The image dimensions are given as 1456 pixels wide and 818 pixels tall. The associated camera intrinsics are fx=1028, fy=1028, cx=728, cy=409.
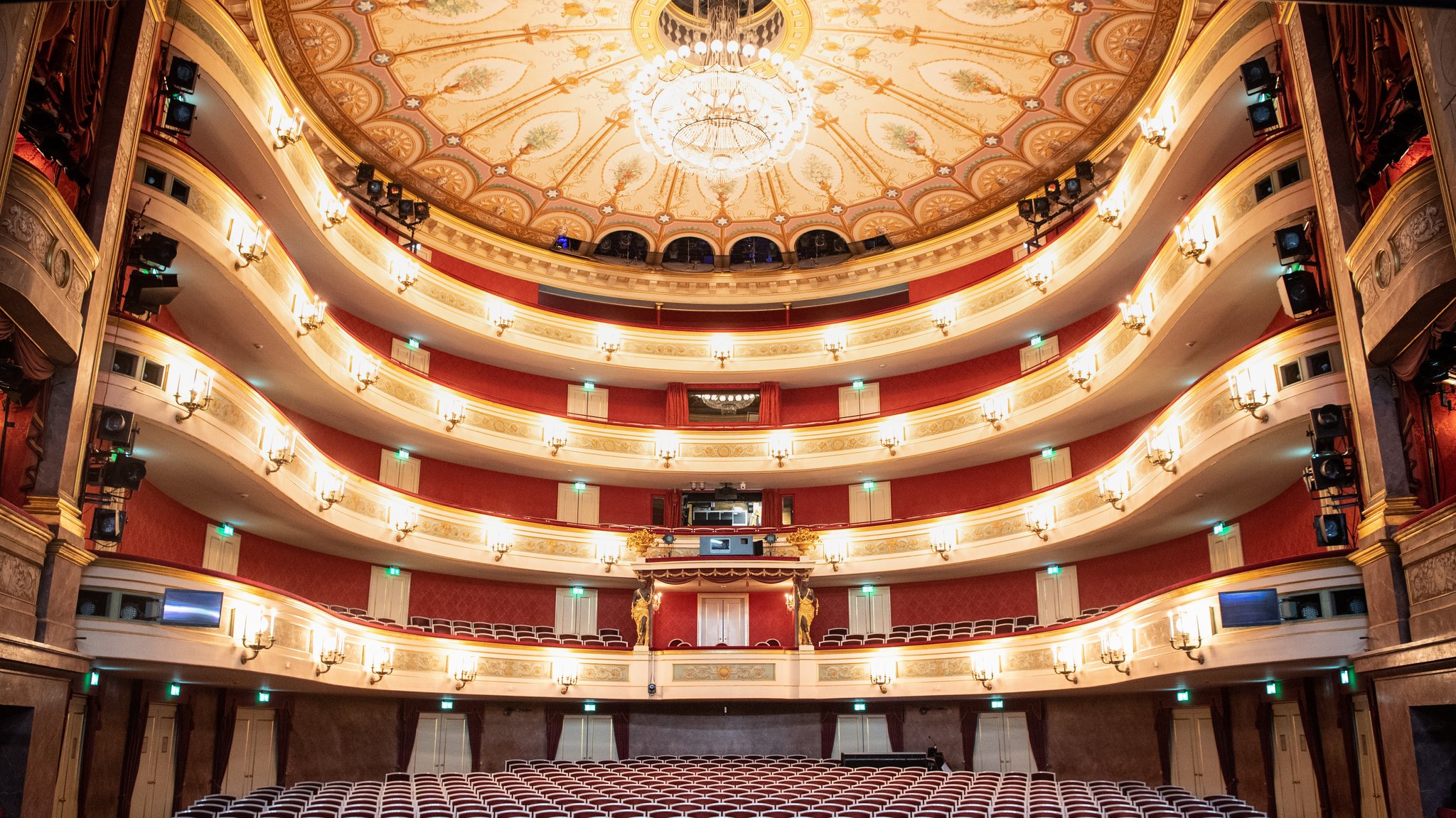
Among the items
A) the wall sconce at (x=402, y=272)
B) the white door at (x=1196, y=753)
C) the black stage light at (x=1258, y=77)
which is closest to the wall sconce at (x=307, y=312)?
the wall sconce at (x=402, y=272)

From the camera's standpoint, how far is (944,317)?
25.4 metres

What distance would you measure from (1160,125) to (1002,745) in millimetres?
13200

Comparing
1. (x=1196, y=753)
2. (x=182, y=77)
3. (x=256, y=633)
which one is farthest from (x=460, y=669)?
(x=1196, y=753)

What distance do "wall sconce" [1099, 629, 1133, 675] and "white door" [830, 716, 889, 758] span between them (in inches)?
275

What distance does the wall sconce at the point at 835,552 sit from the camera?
24.5 m

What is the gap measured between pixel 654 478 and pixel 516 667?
6410 mm

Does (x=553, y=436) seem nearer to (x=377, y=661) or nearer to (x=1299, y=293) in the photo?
(x=377, y=661)

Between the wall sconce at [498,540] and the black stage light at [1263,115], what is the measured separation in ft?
55.3

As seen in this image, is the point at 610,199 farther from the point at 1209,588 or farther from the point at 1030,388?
the point at 1209,588

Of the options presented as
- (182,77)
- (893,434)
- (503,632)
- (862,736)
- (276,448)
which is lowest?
(862,736)

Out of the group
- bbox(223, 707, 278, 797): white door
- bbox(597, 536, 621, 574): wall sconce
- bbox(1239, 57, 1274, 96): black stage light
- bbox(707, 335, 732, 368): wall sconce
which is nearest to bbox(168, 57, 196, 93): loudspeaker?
bbox(223, 707, 278, 797): white door

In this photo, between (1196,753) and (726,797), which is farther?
(1196,753)

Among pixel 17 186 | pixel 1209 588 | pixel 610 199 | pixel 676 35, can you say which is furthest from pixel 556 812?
pixel 610 199

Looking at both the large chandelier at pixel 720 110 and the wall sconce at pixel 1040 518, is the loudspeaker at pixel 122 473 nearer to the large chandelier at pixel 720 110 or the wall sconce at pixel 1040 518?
the large chandelier at pixel 720 110
